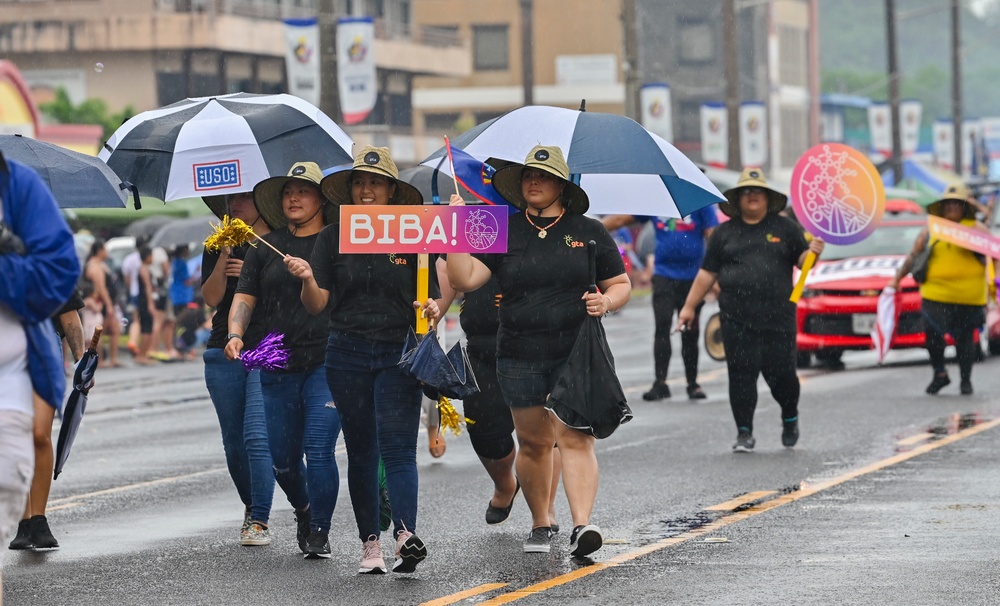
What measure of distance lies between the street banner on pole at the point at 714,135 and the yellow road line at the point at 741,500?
3859cm

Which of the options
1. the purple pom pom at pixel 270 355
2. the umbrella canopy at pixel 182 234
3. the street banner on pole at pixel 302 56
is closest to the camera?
the purple pom pom at pixel 270 355

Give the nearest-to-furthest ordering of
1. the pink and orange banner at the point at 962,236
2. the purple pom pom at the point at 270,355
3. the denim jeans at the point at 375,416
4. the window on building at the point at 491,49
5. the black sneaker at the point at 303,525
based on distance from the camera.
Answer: the denim jeans at the point at 375,416 → the purple pom pom at the point at 270,355 → the black sneaker at the point at 303,525 → the pink and orange banner at the point at 962,236 → the window on building at the point at 491,49

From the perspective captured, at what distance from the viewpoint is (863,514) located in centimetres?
954

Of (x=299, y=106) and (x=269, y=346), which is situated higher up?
(x=299, y=106)

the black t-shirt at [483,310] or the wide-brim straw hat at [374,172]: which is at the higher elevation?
the wide-brim straw hat at [374,172]

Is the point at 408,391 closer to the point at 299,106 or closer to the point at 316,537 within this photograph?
the point at 316,537

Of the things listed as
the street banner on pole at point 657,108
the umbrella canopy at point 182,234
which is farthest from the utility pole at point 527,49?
the umbrella canopy at point 182,234

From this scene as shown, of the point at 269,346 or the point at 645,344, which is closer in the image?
the point at 269,346

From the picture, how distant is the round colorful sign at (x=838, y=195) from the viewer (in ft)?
42.4

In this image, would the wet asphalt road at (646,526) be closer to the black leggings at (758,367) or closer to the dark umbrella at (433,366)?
the black leggings at (758,367)

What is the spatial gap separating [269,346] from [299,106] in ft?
5.50

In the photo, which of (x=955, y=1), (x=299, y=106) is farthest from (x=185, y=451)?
(x=955, y=1)

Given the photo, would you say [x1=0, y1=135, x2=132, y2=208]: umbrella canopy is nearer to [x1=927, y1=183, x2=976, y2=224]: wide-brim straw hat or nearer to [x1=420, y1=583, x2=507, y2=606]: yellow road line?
[x1=420, y1=583, x2=507, y2=606]: yellow road line

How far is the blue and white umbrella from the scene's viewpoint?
9.20 m
